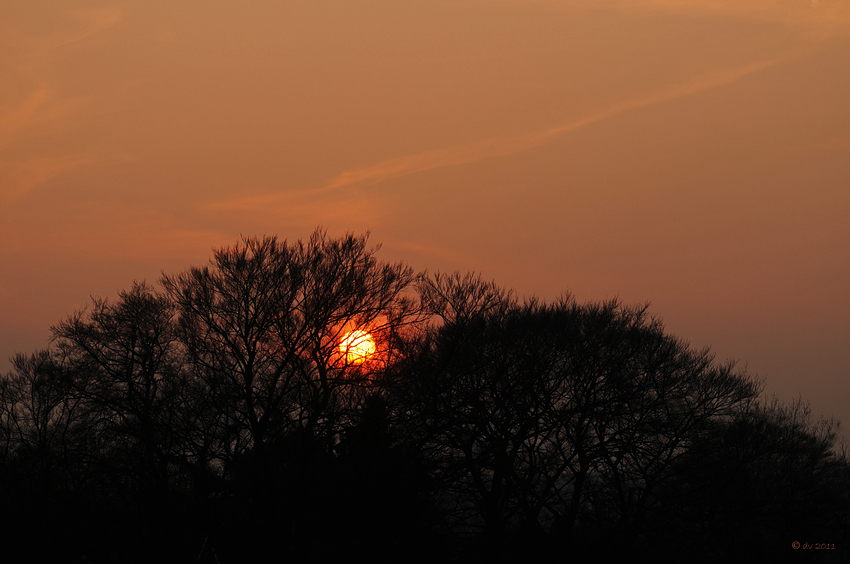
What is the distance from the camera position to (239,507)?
85.8 ft

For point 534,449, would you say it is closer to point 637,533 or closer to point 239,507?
point 637,533

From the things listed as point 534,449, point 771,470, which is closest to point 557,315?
A: point 534,449

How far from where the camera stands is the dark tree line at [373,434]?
26250mm

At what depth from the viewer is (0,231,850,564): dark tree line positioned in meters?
26.2

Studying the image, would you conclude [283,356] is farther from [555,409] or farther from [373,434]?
[555,409]

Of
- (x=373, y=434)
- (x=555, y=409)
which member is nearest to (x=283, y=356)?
(x=373, y=434)

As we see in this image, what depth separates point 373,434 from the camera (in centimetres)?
2653

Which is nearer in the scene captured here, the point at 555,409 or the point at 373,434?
the point at 373,434

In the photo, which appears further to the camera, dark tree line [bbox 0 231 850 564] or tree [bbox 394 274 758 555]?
tree [bbox 394 274 758 555]

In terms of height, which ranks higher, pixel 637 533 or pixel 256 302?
pixel 256 302

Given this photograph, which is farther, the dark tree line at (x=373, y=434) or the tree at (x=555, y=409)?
the tree at (x=555, y=409)

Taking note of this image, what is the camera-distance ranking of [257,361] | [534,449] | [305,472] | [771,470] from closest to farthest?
[305,472] < [257,361] < [534,449] < [771,470]

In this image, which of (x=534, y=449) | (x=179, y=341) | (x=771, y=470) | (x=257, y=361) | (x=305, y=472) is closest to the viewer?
(x=305, y=472)

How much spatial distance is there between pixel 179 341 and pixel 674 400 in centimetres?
2310
